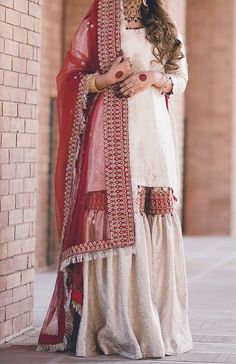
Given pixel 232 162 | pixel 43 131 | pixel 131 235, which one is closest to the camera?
pixel 131 235

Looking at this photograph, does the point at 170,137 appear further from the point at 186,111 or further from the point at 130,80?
the point at 186,111

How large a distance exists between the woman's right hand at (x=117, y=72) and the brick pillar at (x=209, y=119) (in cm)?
1046

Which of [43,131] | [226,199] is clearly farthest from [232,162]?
[43,131]

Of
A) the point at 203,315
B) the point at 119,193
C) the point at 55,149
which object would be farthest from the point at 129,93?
the point at 55,149

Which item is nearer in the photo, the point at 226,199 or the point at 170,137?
the point at 170,137

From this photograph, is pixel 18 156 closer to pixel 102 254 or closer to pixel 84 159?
pixel 84 159

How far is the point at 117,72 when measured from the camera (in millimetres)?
5898

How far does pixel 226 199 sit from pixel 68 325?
34.8 ft

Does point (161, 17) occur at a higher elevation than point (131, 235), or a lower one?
higher

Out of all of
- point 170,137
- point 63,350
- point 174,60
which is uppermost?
point 174,60

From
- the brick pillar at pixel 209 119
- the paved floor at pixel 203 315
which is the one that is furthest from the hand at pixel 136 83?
the brick pillar at pixel 209 119

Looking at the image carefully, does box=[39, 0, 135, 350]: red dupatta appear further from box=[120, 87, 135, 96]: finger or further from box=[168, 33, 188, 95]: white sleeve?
box=[168, 33, 188, 95]: white sleeve

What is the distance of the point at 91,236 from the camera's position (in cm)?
596

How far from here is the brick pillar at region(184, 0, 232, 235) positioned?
16.4 metres
